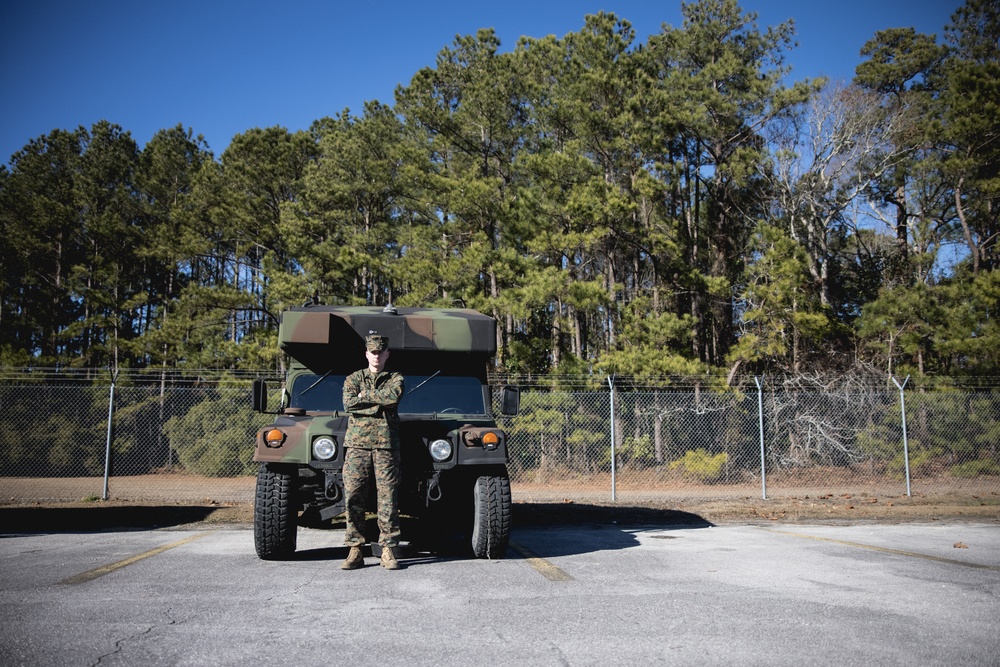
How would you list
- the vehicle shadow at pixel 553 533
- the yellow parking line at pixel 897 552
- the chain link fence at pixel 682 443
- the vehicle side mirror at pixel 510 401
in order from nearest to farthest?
the yellow parking line at pixel 897 552 → the vehicle shadow at pixel 553 533 → the vehicle side mirror at pixel 510 401 → the chain link fence at pixel 682 443

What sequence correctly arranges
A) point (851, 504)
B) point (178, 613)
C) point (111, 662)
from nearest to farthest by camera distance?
1. point (111, 662)
2. point (178, 613)
3. point (851, 504)

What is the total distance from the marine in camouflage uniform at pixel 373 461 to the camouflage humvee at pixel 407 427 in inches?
11.2

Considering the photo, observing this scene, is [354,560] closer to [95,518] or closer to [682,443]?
[95,518]

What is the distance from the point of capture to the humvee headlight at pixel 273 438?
5.91 metres

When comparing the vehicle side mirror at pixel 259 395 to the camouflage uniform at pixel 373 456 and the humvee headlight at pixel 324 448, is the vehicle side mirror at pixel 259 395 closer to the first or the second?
the humvee headlight at pixel 324 448

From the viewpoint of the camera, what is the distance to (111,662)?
3.12 meters

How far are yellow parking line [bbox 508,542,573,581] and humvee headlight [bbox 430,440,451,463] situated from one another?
3.99 ft

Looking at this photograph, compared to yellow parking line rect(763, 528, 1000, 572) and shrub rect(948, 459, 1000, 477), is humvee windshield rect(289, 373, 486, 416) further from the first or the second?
shrub rect(948, 459, 1000, 477)

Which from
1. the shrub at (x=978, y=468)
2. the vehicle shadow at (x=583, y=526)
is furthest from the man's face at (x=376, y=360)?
the shrub at (x=978, y=468)

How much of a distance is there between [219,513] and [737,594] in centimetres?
808

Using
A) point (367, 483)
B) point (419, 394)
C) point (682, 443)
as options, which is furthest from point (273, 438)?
point (682, 443)

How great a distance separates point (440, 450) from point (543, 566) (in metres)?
1.35

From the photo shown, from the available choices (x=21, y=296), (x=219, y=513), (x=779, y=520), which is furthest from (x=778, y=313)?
(x=21, y=296)

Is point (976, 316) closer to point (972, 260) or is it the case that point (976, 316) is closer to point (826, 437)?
point (972, 260)
